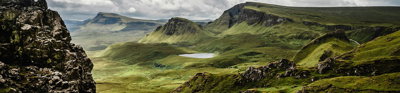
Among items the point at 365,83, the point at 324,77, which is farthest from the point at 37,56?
the point at 324,77

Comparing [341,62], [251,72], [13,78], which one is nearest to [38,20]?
[13,78]

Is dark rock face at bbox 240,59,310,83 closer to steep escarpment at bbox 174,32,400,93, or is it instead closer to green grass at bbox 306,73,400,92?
steep escarpment at bbox 174,32,400,93

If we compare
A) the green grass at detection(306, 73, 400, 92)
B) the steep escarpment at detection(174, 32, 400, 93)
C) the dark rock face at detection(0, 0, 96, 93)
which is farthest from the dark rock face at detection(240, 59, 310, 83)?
the dark rock face at detection(0, 0, 96, 93)

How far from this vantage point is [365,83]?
107500 millimetres

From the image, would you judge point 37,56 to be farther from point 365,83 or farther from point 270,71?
point 270,71

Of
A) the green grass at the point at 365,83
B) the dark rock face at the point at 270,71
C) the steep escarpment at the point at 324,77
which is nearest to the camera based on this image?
the green grass at the point at 365,83

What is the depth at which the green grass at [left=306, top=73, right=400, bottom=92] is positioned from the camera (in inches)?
3942

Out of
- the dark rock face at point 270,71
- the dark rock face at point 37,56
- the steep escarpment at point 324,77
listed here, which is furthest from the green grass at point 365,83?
the dark rock face at point 37,56

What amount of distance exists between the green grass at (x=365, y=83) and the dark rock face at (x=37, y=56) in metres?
91.7

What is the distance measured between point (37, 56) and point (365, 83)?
118m

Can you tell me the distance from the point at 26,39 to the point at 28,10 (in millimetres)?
20440

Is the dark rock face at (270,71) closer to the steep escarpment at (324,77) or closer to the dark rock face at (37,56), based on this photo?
the steep escarpment at (324,77)

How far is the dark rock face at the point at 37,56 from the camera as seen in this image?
3322 inches

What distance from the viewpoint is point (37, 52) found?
310 feet
